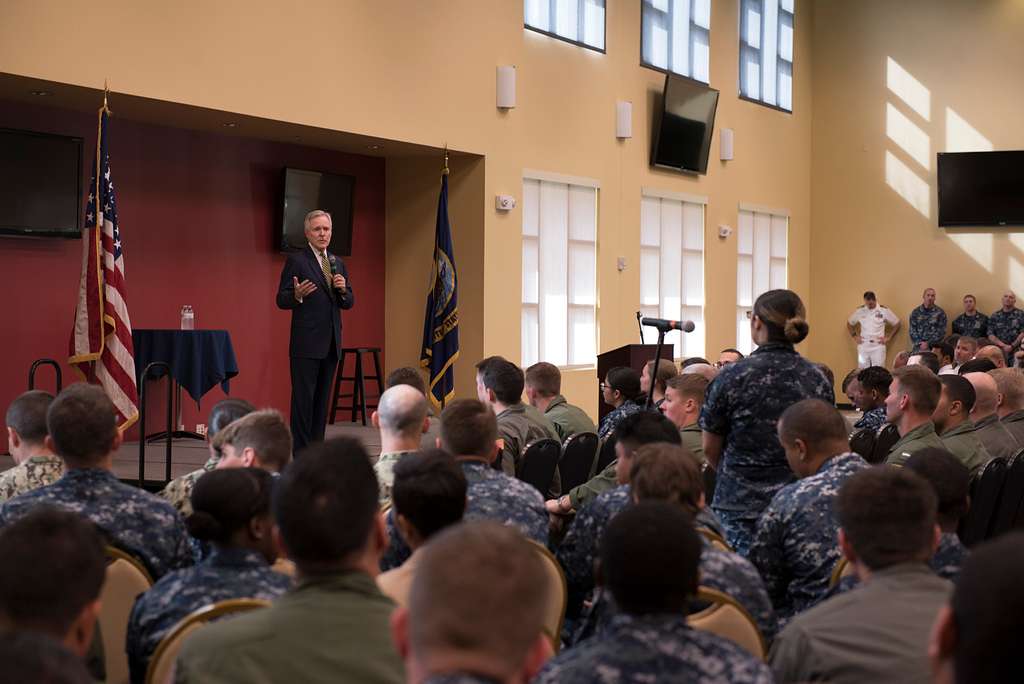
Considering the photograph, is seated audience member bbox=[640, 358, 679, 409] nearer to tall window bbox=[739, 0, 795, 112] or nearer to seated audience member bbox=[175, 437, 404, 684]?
seated audience member bbox=[175, 437, 404, 684]

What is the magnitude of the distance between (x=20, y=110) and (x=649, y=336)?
25.7ft

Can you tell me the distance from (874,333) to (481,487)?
47.5ft

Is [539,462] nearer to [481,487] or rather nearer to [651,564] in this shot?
[481,487]

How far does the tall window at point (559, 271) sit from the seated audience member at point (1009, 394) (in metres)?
6.30

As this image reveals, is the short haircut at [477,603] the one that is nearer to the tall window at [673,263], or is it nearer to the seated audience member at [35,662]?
the seated audience member at [35,662]

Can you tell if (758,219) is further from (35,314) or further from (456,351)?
(35,314)

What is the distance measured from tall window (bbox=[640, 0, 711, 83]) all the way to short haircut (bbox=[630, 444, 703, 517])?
11.3m

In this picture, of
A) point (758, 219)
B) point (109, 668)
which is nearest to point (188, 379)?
point (109, 668)

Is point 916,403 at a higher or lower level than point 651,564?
higher

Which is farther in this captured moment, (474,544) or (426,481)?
(426,481)

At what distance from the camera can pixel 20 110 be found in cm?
844

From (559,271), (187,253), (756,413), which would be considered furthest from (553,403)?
(559,271)

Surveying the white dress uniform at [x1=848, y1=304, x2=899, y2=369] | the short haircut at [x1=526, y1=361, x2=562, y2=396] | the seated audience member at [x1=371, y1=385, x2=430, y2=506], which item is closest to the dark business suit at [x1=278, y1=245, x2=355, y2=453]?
the short haircut at [x1=526, y1=361, x2=562, y2=396]

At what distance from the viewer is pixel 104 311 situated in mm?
7406
